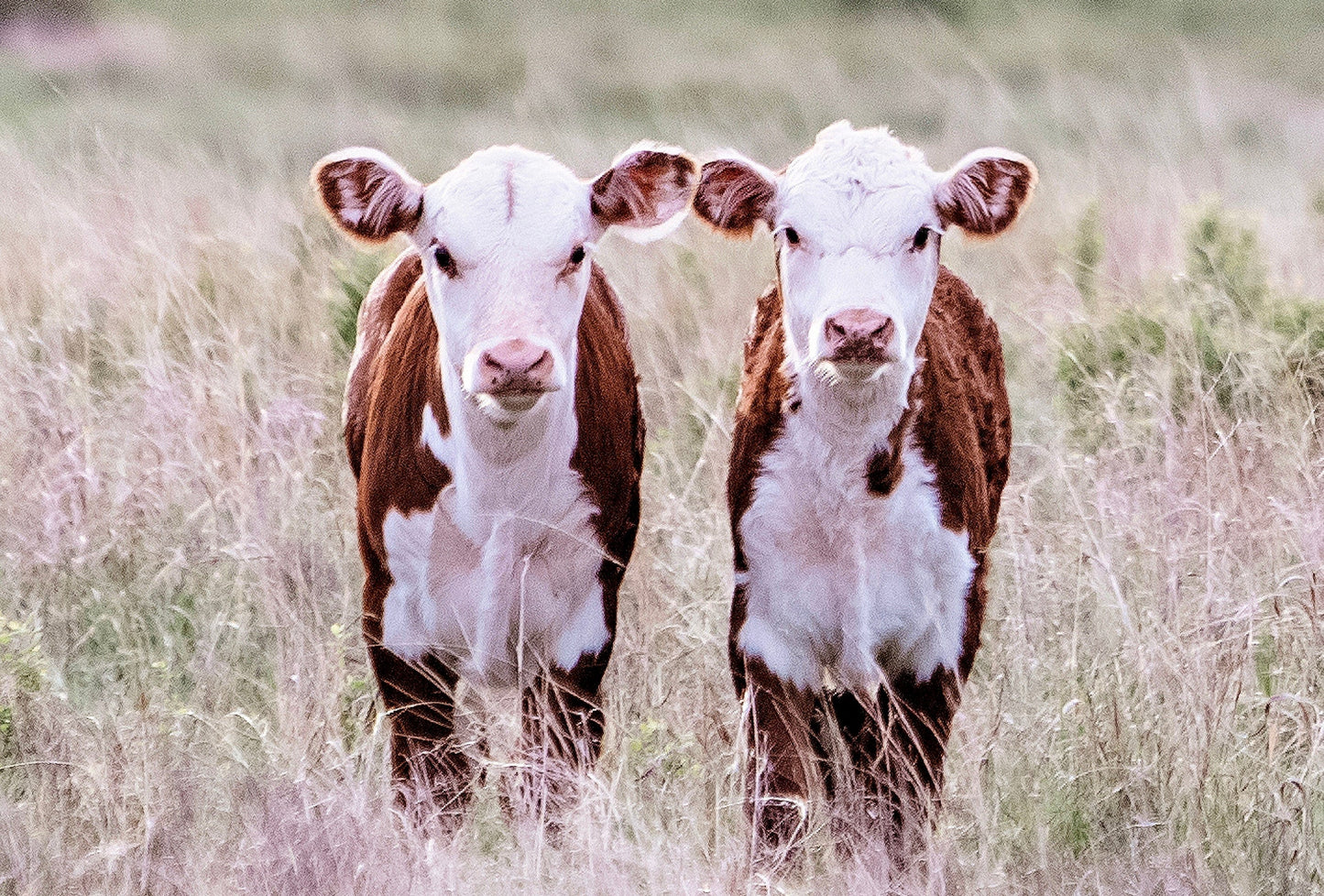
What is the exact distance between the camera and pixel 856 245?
397cm

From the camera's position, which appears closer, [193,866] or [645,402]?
[193,866]

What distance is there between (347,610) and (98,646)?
721 mm


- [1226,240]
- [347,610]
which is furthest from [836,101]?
[347,610]

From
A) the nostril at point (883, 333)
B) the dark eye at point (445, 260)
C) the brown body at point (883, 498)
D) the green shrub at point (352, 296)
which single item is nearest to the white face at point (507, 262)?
the dark eye at point (445, 260)

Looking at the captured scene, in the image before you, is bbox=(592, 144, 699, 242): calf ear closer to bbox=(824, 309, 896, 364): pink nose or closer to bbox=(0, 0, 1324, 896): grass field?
bbox=(824, 309, 896, 364): pink nose

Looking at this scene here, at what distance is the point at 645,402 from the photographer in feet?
22.1

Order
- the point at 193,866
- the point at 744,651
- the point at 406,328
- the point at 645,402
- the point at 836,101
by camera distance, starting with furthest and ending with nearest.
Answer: the point at 836,101 → the point at 645,402 → the point at 406,328 → the point at 744,651 → the point at 193,866

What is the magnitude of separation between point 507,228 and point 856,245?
2.42 feet

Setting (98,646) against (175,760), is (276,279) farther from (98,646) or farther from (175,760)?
(175,760)

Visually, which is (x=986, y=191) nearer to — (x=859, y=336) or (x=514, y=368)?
(x=859, y=336)

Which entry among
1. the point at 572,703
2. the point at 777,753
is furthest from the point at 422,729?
the point at 777,753

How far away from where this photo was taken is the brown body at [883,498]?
163 inches

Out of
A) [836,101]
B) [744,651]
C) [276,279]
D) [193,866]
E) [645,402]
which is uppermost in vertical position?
[836,101]

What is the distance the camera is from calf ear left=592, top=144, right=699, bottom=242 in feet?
13.6
